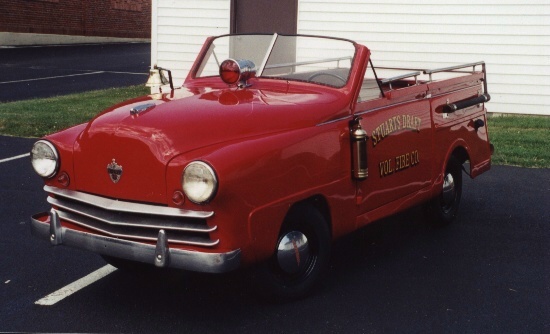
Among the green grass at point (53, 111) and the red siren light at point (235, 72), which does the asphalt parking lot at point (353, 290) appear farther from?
the green grass at point (53, 111)

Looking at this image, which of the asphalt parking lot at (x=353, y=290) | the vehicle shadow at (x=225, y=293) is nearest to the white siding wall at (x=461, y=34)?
the asphalt parking lot at (x=353, y=290)

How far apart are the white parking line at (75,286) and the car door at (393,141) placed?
171cm

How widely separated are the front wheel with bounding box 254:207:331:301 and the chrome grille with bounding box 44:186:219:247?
1.66 feet

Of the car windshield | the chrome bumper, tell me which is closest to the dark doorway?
the car windshield

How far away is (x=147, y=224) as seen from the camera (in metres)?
4.30

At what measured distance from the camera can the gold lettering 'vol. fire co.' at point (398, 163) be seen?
5441 mm

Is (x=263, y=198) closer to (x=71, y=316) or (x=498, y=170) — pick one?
(x=71, y=316)

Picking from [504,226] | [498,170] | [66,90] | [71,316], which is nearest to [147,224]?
[71,316]

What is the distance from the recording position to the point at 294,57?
5.93 m

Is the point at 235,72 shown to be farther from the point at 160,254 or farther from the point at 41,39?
the point at 41,39

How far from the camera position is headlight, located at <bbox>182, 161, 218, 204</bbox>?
412 centimetres

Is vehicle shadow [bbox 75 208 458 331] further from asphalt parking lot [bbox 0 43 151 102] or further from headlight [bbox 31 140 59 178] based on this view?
asphalt parking lot [bbox 0 43 151 102]

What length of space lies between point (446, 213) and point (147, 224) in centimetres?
310

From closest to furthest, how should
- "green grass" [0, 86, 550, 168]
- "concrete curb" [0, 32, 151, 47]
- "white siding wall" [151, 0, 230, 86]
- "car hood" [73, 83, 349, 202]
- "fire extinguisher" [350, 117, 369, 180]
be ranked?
"car hood" [73, 83, 349, 202] < "fire extinguisher" [350, 117, 369, 180] < "green grass" [0, 86, 550, 168] < "white siding wall" [151, 0, 230, 86] < "concrete curb" [0, 32, 151, 47]
